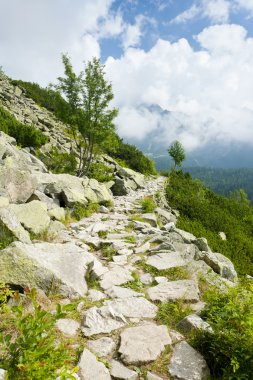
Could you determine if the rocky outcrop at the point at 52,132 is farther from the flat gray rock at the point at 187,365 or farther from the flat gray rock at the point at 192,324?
the flat gray rock at the point at 187,365

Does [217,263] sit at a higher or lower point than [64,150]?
lower

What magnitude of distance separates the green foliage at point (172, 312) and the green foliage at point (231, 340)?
64 centimetres

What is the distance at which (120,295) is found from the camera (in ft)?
17.2

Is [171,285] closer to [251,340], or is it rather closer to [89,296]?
[89,296]

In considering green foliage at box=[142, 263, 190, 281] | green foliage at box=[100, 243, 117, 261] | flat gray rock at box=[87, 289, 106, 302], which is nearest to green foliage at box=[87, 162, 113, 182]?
Result: green foliage at box=[100, 243, 117, 261]

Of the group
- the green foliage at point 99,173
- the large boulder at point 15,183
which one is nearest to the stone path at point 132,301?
the large boulder at point 15,183

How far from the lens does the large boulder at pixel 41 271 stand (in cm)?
454

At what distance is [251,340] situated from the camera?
10.8 feet

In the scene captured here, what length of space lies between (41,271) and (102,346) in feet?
5.25

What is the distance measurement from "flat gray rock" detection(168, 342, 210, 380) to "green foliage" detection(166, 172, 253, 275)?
10054 millimetres

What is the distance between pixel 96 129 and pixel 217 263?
12165 mm

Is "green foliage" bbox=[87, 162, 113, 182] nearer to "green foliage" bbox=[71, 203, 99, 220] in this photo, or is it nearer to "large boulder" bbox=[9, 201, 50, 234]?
"green foliage" bbox=[71, 203, 99, 220]

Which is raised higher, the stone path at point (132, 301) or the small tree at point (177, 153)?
the small tree at point (177, 153)

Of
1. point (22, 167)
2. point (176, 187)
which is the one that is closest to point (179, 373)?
point (22, 167)
